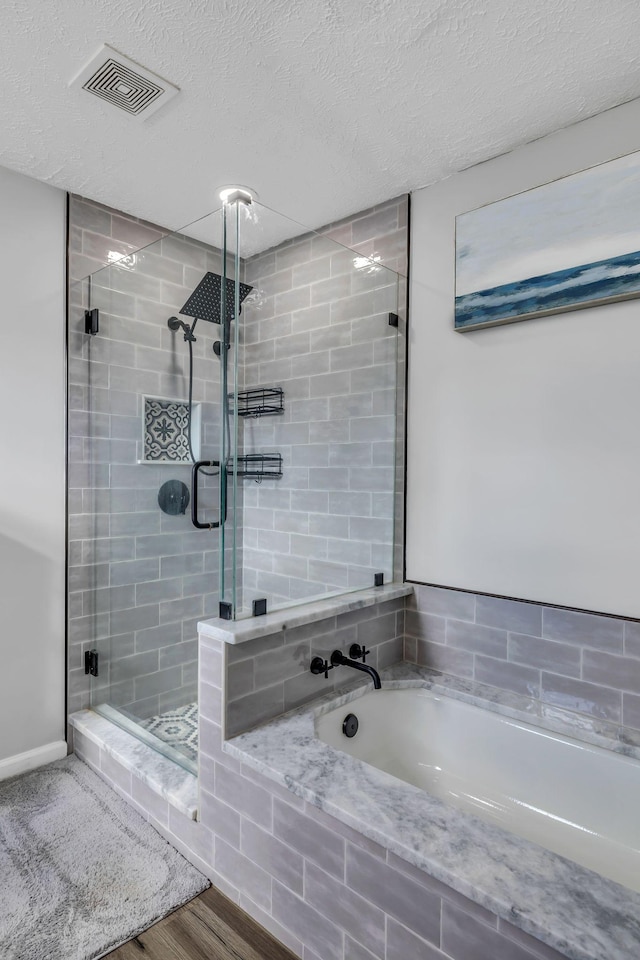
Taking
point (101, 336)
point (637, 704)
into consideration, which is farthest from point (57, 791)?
point (637, 704)

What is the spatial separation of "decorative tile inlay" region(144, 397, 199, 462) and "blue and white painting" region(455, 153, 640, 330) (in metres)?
1.20

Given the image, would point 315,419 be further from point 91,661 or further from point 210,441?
point 91,661

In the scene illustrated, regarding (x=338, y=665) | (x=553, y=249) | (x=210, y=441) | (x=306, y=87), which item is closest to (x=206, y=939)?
(x=338, y=665)

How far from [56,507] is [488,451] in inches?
75.5

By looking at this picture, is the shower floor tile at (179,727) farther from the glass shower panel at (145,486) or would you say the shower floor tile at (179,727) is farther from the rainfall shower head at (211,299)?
the rainfall shower head at (211,299)

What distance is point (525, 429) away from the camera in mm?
2025

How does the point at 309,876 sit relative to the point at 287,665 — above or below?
below

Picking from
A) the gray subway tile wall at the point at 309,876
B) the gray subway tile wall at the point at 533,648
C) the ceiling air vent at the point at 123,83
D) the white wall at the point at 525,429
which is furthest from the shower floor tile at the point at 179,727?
the ceiling air vent at the point at 123,83

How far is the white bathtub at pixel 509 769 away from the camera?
164 cm

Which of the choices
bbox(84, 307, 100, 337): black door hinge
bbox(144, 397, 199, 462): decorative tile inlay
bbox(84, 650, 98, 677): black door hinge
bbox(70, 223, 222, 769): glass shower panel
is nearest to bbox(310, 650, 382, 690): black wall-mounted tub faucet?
bbox(70, 223, 222, 769): glass shower panel

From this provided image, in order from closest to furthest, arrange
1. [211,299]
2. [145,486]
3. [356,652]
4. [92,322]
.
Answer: [211,299] → [356,652] → [145,486] → [92,322]

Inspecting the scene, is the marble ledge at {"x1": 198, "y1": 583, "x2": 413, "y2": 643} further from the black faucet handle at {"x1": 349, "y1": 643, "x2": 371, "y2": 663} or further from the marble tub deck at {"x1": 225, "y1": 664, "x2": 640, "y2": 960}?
the marble tub deck at {"x1": 225, "y1": 664, "x2": 640, "y2": 960}

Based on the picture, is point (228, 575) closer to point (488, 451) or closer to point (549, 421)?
point (488, 451)

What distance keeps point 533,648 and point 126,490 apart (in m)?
1.83
